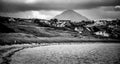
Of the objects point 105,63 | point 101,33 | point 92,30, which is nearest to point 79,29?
point 92,30

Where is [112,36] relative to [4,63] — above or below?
below

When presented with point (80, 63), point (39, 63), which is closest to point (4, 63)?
point (39, 63)

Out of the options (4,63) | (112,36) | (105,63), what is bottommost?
(112,36)

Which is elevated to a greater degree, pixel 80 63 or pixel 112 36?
pixel 80 63

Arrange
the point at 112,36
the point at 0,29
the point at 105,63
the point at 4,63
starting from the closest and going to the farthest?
the point at 4,63 → the point at 105,63 → the point at 0,29 → the point at 112,36

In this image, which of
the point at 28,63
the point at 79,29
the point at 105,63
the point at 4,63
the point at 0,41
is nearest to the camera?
the point at 4,63

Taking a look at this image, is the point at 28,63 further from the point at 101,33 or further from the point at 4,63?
the point at 101,33

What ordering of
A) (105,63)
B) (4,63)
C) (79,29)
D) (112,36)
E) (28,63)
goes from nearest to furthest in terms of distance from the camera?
1. (4,63)
2. (28,63)
3. (105,63)
4. (112,36)
5. (79,29)

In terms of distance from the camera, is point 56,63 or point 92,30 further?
point 92,30

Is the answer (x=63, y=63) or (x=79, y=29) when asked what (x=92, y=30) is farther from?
(x=63, y=63)
